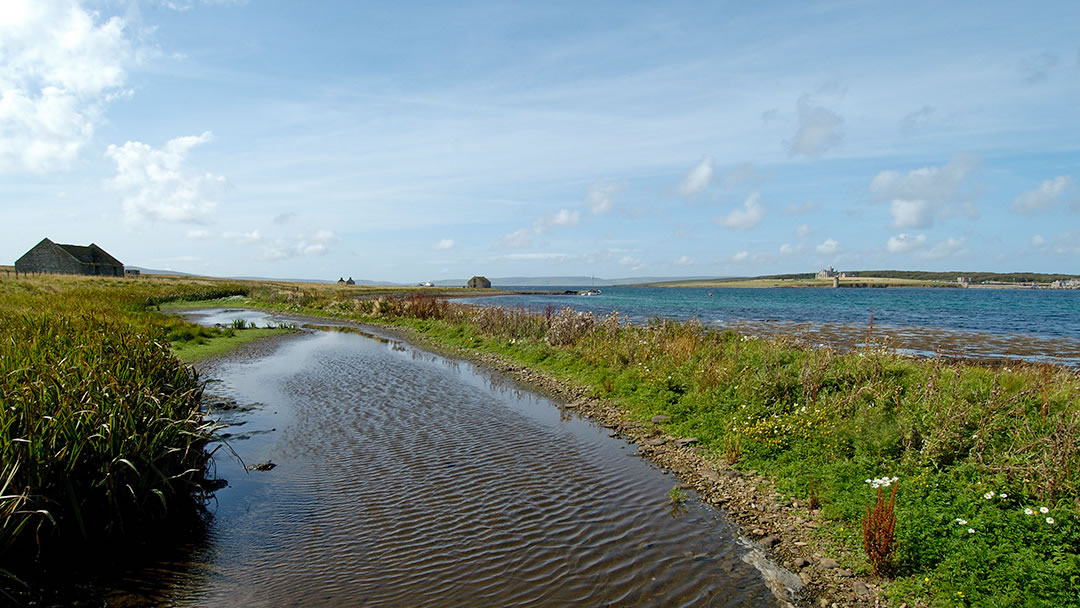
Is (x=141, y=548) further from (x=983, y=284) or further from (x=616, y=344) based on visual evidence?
(x=983, y=284)

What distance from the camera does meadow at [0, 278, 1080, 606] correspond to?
552 centimetres

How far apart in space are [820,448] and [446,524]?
6052 millimetres

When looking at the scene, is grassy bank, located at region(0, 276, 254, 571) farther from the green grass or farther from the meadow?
the green grass

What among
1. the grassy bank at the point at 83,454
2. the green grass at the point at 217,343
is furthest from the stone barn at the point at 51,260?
the grassy bank at the point at 83,454

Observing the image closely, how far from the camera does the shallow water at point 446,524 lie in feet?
19.1

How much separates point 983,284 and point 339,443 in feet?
660

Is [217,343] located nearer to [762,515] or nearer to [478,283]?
[762,515]

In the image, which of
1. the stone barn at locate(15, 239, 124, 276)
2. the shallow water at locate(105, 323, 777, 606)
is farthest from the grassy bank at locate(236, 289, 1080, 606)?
the stone barn at locate(15, 239, 124, 276)

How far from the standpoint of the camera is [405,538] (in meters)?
7.01

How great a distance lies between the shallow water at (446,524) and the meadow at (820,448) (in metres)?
1.13

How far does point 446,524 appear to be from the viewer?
7.43 meters

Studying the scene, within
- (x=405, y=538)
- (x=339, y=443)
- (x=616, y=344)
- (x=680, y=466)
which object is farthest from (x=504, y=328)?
(x=405, y=538)

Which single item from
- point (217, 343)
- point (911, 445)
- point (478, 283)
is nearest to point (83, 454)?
point (911, 445)

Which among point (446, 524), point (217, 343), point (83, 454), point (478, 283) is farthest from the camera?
point (478, 283)
